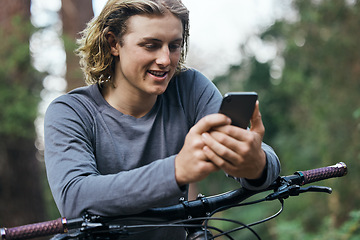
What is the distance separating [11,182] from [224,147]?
5.65m

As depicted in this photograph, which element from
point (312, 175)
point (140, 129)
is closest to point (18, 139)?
point (140, 129)

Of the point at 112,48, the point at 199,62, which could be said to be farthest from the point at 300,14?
the point at 199,62

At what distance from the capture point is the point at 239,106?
1332mm

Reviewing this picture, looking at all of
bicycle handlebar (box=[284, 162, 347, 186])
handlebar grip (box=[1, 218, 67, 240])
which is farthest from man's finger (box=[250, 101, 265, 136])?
handlebar grip (box=[1, 218, 67, 240])

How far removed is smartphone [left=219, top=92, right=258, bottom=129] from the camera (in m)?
1.29

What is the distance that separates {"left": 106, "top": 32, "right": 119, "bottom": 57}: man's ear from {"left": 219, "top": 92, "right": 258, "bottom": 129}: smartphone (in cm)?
105

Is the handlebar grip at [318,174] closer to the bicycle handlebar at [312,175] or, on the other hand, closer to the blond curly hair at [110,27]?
the bicycle handlebar at [312,175]

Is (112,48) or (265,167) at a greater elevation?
(112,48)

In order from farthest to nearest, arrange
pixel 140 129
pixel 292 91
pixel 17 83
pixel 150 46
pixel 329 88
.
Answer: pixel 292 91
pixel 329 88
pixel 17 83
pixel 140 129
pixel 150 46

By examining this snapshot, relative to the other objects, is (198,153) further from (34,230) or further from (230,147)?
(34,230)

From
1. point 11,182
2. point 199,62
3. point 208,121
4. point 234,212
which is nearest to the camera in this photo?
point 208,121

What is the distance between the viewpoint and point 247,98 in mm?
1325

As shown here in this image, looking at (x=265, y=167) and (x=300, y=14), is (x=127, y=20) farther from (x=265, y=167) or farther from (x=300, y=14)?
(x=300, y=14)

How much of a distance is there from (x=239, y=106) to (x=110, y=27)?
1.10 m
